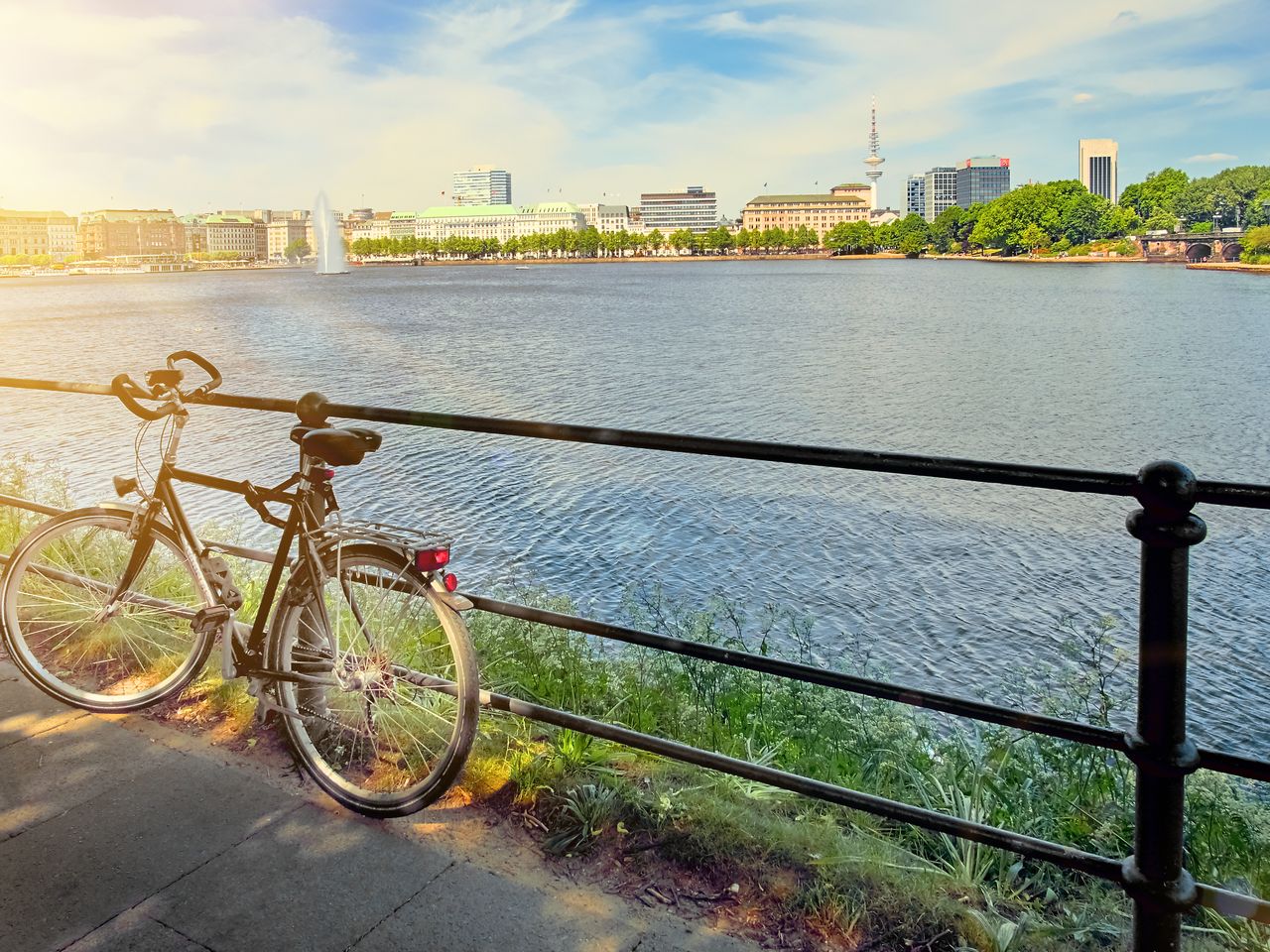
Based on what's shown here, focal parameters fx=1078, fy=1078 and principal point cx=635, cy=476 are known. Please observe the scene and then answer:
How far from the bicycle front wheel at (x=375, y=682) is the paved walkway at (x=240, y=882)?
0.59 feet

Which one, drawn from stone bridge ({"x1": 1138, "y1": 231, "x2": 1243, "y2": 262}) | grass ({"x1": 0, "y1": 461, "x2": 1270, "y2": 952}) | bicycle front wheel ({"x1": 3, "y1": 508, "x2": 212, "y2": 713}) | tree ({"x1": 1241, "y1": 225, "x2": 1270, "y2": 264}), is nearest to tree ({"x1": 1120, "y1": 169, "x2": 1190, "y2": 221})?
stone bridge ({"x1": 1138, "y1": 231, "x2": 1243, "y2": 262})

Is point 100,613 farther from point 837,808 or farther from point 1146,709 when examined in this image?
point 1146,709

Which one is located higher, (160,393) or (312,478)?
(160,393)

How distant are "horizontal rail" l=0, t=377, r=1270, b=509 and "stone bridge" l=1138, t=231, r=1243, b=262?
545ft

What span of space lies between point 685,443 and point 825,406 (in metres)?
33.0

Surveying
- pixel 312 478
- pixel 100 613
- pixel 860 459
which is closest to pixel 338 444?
pixel 312 478

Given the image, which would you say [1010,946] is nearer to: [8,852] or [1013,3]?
[8,852]

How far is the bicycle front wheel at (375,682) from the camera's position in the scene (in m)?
3.30

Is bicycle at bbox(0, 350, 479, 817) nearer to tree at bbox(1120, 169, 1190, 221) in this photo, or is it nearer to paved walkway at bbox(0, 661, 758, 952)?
paved walkway at bbox(0, 661, 758, 952)

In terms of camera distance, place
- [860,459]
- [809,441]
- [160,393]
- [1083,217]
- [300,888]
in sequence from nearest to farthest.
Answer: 1. [860,459]
2. [300,888]
3. [160,393]
4. [809,441]
5. [1083,217]

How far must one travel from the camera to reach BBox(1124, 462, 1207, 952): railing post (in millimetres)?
2242

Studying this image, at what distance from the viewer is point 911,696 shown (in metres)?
2.72

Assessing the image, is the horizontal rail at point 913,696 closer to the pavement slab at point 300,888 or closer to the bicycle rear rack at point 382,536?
the bicycle rear rack at point 382,536

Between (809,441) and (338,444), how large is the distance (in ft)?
86.0
